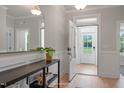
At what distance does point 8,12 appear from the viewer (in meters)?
2.07

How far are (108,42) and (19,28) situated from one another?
3.11 metres

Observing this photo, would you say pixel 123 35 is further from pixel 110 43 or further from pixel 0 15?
pixel 0 15

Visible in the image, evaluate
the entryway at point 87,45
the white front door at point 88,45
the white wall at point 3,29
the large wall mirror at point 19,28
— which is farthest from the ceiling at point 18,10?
the white front door at point 88,45

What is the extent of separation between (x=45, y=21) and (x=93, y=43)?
14.5 feet

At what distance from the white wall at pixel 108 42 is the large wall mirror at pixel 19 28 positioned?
2.31 m

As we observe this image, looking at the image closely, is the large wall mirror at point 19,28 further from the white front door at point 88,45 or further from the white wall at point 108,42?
the white front door at point 88,45

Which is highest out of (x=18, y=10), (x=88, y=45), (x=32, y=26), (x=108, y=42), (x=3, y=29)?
(x=18, y=10)

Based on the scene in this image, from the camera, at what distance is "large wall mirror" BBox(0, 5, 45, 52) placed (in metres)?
1.93

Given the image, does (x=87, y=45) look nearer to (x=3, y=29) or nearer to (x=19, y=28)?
(x=19, y=28)

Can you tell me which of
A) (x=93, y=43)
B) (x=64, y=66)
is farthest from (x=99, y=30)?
(x=93, y=43)

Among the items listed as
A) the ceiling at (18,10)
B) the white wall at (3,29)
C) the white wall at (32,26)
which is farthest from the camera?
the white wall at (32,26)

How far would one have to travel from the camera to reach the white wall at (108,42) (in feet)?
14.3

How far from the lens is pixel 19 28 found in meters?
2.34

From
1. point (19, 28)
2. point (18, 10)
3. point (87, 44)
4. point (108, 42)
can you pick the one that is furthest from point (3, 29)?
point (87, 44)
